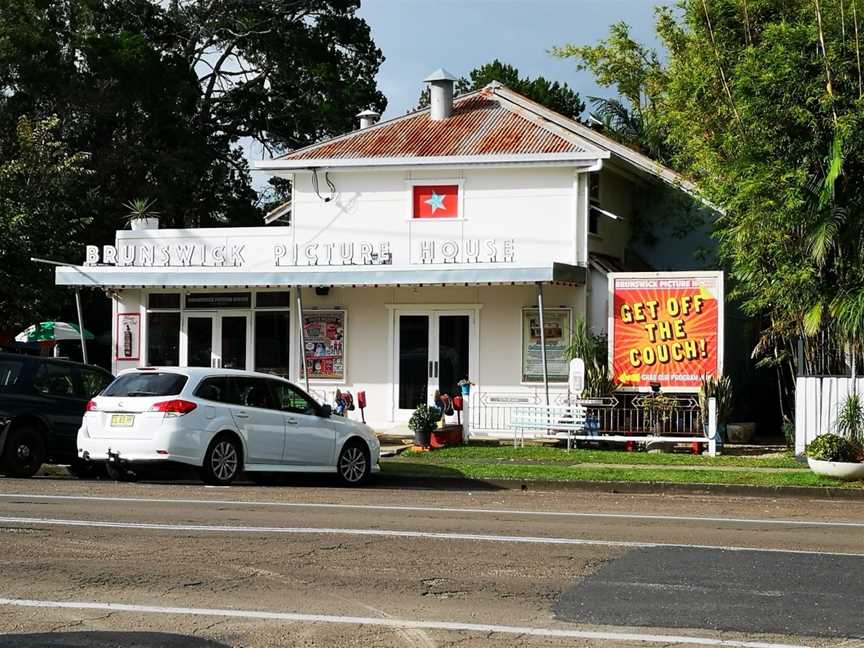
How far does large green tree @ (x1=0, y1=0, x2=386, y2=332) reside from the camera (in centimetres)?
4003

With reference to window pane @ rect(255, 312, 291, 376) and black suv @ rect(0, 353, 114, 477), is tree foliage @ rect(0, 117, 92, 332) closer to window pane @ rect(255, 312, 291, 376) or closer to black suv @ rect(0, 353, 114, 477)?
window pane @ rect(255, 312, 291, 376)

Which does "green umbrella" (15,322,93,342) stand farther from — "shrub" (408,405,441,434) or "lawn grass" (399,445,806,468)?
"lawn grass" (399,445,806,468)

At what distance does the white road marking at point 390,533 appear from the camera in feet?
35.7

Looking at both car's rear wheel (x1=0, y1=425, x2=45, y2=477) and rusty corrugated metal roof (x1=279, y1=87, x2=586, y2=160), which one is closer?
car's rear wheel (x1=0, y1=425, x2=45, y2=477)

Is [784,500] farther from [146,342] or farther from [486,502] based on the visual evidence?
[146,342]

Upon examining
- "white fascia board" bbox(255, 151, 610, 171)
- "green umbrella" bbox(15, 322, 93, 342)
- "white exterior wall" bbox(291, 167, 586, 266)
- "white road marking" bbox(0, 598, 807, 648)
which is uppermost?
"white fascia board" bbox(255, 151, 610, 171)

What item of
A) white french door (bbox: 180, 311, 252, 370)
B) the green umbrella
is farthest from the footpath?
the green umbrella

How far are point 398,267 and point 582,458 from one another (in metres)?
5.43

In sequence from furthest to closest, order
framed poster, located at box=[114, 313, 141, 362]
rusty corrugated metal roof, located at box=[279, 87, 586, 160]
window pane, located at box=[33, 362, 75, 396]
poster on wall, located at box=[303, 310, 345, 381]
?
framed poster, located at box=[114, 313, 141, 362] → poster on wall, located at box=[303, 310, 345, 381] → rusty corrugated metal roof, located at box=[279, 87, 586, 160] → window pane, located at box=[33, 362, 75, 396]

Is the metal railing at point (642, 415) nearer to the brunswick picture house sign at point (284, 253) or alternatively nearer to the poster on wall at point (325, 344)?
the brunswick picture house sign at point (284, 253)

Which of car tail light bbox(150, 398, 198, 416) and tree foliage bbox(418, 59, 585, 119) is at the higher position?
tree foliage bbox(418, 59, 585, 119)

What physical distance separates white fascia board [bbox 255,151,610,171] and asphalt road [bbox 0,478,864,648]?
11044 mm

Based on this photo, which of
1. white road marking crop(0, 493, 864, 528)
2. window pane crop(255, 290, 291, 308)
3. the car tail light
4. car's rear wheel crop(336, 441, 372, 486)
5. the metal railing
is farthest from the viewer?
window pane crop(255, 290, 291, 308)

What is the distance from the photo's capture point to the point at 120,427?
1627 centimetres
